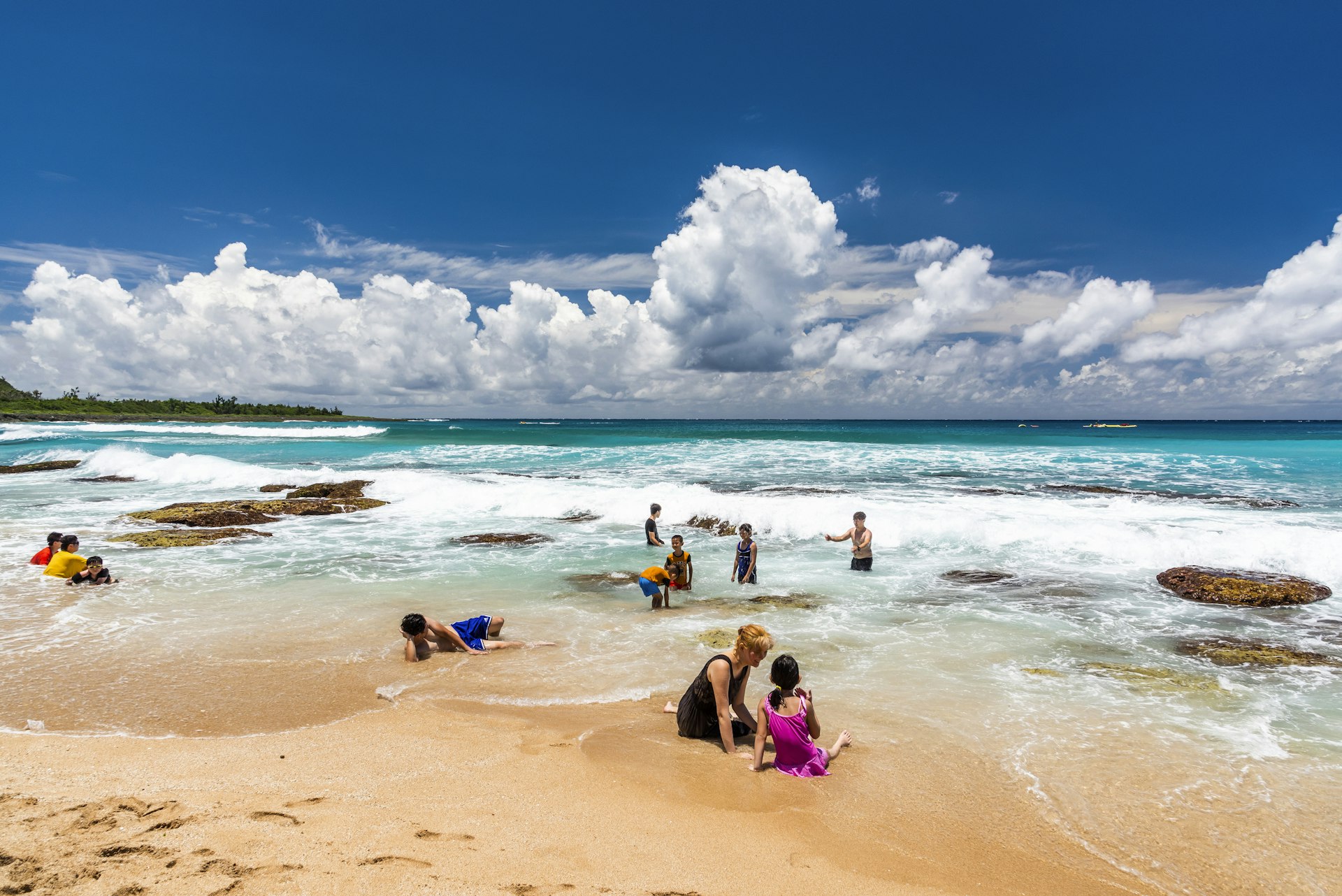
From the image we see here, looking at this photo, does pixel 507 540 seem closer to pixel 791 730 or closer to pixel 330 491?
pixel 330 491

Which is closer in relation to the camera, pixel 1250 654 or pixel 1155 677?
pixel 1155 677

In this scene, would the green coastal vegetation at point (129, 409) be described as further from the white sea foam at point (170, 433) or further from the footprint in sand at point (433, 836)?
the footprint in sand at point (433, 836)

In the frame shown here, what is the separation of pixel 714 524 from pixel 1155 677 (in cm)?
1251

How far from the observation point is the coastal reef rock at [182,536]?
1577cm

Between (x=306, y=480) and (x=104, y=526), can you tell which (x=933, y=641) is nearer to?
(x=104, y=526)

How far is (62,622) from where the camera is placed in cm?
972

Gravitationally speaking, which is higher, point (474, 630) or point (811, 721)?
point (811, 721)

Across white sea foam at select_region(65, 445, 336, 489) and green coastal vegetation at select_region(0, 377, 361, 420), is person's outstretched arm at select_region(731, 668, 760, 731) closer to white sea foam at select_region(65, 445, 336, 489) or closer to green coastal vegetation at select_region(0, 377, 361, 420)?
white sea foam at select_region(65, 445, 336, 489)

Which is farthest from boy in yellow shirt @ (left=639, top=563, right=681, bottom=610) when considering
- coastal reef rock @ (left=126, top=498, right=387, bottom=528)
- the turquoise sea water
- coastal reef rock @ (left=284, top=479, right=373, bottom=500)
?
coastal reef rock @ (left=284, top=479, right=373, bottom=500)

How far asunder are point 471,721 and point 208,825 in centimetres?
246

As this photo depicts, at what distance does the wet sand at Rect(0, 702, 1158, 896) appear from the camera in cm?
401

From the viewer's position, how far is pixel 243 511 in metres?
19.7

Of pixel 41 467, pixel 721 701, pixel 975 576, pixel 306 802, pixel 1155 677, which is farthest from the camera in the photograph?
pixel 41 467

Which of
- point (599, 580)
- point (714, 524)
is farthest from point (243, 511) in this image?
point (714, 524)
